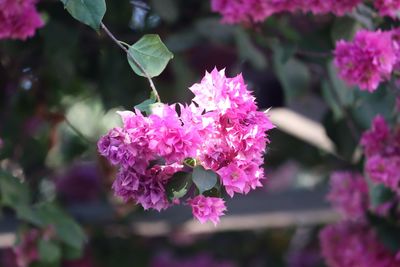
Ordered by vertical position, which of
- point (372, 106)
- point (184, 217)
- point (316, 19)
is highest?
point (372, 106)

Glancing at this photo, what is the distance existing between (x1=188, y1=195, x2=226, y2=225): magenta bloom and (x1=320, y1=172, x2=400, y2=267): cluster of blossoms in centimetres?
62

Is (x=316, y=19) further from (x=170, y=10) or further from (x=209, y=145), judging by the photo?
(x=209, y=145)

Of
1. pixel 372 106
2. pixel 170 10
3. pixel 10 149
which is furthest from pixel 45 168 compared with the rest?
pixel 372 106

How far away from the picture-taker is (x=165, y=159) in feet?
3.50

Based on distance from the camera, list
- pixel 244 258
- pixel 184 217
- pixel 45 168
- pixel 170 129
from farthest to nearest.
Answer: pixel 244 258 < pixel 184 217 < pixel 45 168 < pixel 170 129

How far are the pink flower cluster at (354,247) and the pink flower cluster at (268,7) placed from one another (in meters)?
0.39

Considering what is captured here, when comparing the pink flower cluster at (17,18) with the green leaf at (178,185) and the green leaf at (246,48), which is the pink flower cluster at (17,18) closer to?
the green leaf at (178,185)

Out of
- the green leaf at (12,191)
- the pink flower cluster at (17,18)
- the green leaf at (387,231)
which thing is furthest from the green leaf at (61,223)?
the green leaf at (387,231)

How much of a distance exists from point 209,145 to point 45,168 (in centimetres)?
123

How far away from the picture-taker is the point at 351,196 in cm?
178

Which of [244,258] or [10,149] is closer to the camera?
[10,149]

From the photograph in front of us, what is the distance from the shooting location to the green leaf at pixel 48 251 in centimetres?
175

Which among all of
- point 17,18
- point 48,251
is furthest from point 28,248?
point 17,18

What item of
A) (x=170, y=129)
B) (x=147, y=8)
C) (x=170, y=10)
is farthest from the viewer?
(x=170, y=10)
